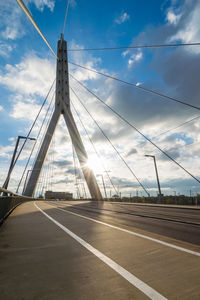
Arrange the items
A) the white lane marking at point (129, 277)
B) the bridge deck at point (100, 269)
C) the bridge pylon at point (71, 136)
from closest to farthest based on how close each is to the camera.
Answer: the white lane marking at point (129, 277), the bridge deck at point (100, 269), the bridge pylon at point (71, 136)

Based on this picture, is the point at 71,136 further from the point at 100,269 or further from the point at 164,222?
the point at 100,269

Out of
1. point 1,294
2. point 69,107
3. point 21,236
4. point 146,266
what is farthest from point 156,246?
point 69,107

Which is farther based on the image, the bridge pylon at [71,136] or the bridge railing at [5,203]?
the bridge pylon at [71,136]

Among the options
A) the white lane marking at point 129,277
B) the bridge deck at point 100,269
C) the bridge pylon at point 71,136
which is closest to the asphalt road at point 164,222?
the bridge deck at point 100,269

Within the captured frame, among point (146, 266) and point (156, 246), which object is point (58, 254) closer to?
point (146, 266)

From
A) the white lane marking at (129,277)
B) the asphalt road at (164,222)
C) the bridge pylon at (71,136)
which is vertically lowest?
the white lane marking at (129,277)

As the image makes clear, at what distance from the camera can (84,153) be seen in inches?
1157

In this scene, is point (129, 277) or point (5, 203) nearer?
point (129, 277)

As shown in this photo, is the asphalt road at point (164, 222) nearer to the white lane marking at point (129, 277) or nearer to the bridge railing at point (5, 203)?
the white lane marking at point (129, 277)

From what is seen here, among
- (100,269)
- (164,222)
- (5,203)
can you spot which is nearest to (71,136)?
(5,203)

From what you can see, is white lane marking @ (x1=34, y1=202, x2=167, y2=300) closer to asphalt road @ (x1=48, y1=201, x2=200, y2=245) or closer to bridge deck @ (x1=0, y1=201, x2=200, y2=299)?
bridge deck @ (x1=0, y1=201, x2=200, y2=299)

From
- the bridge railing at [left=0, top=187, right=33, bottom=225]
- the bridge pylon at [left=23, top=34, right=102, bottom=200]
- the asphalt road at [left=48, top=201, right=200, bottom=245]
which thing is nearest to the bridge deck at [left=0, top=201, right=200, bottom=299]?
the asphalt road at [left=48, top=201, right=200, bottom=245]

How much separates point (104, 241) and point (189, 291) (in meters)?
2.62

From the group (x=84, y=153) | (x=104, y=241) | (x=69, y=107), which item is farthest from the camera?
(x=69, y=107)
